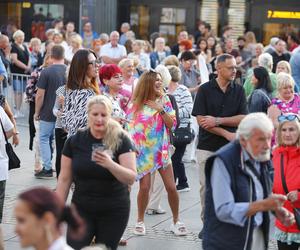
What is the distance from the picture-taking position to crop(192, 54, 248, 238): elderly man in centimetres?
862

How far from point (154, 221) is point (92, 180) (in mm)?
3774

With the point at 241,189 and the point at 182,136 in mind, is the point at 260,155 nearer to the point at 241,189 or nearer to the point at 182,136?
the point at 241,189

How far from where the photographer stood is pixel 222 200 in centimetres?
548

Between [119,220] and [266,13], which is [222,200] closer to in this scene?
[119,220]

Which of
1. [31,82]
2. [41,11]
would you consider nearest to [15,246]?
[31,82]

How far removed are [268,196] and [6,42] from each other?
39.1 ft

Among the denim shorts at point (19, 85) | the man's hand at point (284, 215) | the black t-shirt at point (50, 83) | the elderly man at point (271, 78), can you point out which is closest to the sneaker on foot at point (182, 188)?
the elderly man at point (271, 78)

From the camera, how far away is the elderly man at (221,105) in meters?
8.62

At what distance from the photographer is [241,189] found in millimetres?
5551

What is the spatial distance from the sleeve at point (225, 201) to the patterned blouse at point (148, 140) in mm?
3694

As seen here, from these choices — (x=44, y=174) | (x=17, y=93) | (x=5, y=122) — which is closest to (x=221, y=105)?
(x=5, y=122)

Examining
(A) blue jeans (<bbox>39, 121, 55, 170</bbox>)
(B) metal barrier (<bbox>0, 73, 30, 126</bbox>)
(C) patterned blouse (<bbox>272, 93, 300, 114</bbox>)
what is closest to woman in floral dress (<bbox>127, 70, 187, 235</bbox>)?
(C) patterned blouse (<bbox>272, 93, 300, 114</bbox>)

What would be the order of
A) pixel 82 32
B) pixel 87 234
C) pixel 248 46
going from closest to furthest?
pixel 87 234, pixel 248 46, pixel 82 32

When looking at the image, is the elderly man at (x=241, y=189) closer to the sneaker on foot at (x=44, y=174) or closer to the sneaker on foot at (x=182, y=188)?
the sneaker on foot at (x=182, y=188)
